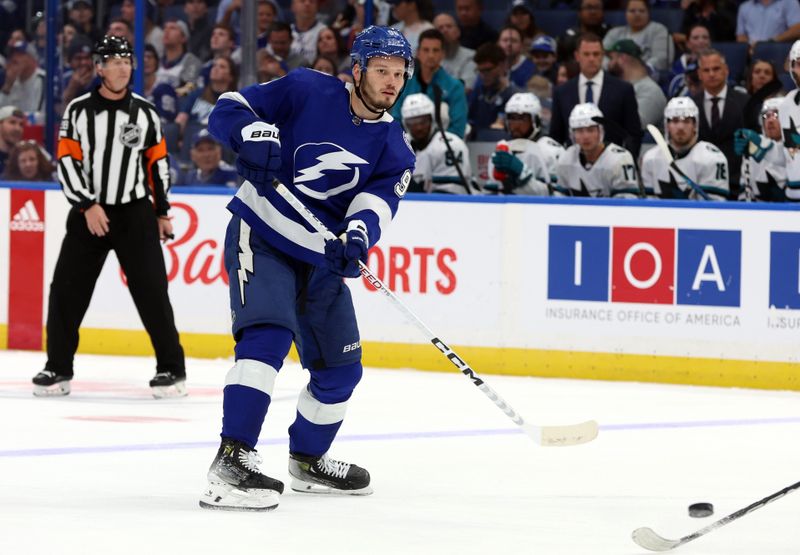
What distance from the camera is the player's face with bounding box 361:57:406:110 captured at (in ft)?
14.1

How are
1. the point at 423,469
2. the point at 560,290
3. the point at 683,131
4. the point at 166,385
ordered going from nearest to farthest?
the point at 423,469, the point at 166,385, the point at 560,290, the point at 683,131

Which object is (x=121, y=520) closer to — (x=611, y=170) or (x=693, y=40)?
(x=611, y=170)

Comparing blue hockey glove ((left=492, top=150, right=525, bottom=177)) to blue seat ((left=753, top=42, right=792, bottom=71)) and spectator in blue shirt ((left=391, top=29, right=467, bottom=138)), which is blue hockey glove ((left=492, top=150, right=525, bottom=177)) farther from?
blue seat ((left=753, top=42, right=792, bottom=71))

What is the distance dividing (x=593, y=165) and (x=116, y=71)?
2659 mm

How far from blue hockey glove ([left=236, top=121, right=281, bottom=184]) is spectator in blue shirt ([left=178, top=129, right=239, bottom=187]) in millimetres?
4767

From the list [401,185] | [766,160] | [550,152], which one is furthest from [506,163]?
[401,185]

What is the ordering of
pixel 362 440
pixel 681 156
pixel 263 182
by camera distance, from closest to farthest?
pixel 263 182 < pixel 362 440 < pixel 681 156

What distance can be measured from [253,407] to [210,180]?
5067mm

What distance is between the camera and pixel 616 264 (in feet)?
24.4

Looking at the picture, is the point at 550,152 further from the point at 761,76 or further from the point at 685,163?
the point at 761,76

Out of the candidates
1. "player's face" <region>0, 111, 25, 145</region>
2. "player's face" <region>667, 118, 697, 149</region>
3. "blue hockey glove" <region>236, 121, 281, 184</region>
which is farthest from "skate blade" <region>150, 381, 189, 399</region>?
"player's face" <region>0, 111, 25, 145</region>

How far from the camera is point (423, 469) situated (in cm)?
492

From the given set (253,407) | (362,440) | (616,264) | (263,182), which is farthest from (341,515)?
(616,264)

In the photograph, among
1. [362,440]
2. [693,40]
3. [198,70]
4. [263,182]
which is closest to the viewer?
[263,182]
